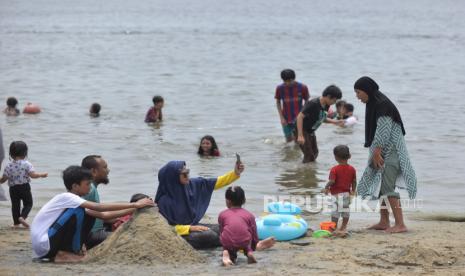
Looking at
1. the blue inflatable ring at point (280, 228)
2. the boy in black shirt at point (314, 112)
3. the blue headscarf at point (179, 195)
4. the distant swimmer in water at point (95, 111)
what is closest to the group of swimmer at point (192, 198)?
the blue headscarf at point (179, 195)

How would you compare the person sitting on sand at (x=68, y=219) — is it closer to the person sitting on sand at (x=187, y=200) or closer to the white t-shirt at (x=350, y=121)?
the person sitting on sand at (x=187, y=200)

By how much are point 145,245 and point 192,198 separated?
1.00 metres

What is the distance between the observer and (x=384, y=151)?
8.52 metres

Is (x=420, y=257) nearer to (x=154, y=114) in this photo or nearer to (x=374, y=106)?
(x=374, y=106)

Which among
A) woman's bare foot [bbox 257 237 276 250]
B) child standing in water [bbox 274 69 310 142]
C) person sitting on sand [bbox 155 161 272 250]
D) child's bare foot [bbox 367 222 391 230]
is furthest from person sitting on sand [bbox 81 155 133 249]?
child standing in water [bbox 274 69 310 142]

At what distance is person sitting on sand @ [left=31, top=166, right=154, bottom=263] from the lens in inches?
284

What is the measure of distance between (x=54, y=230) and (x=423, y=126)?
12477mm

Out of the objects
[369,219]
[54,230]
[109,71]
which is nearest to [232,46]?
[109,71]

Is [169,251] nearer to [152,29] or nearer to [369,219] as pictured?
[369,219]

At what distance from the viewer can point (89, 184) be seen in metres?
7.43

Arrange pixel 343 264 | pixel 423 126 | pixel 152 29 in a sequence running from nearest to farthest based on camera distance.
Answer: pixel 343 264, pixel 423 126, pixel 152 29

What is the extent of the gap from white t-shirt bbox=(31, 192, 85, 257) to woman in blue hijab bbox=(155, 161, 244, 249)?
94cm

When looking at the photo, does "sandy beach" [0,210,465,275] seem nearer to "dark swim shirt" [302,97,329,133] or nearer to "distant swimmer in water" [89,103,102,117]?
"dark swim shirt" [302,97,329,133]

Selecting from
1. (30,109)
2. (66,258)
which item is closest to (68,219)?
(66,258)
